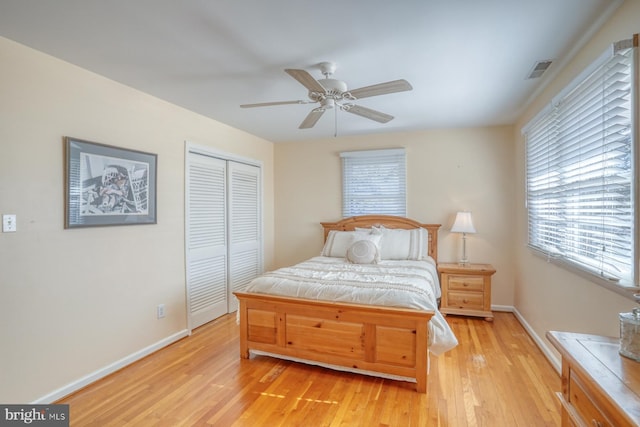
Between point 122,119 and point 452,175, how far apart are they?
12.6 ft

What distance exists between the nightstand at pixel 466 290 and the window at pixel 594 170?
1.01 m

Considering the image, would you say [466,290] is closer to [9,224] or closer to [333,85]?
[333,85]

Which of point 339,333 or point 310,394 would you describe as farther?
point 339,333

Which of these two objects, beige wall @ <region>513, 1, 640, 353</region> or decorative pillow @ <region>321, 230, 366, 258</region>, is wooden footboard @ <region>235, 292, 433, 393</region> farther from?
decorative pillow @ <region>321, 230, 366, 258</region>

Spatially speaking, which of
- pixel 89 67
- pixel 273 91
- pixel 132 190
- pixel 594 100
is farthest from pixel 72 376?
pixel 594 100

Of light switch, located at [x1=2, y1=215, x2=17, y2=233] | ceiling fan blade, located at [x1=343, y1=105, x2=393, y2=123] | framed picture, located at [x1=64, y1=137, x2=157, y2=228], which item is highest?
ceiling fan blade, located at [x1=343, y1=105, x2=393, y2=123]

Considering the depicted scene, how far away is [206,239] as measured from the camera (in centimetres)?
375

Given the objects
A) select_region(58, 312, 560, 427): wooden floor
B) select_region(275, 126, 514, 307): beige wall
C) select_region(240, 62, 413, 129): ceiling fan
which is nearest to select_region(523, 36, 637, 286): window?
select_region(58, 312, 560, 427): wooden floor

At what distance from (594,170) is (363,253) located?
2.22 m

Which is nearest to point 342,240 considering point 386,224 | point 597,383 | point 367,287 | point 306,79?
point 386,224

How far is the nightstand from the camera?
379 centimetres

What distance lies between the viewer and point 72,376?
234cm

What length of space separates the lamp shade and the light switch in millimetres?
4137

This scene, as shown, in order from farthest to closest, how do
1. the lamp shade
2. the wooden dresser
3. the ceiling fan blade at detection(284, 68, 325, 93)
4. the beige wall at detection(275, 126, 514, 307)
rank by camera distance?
the beige wall at detection(275, 126, 514, 307)
the lamp shade
the ceiling fan blade at detection(284, 68, 325, 93)
the wooden dresser
